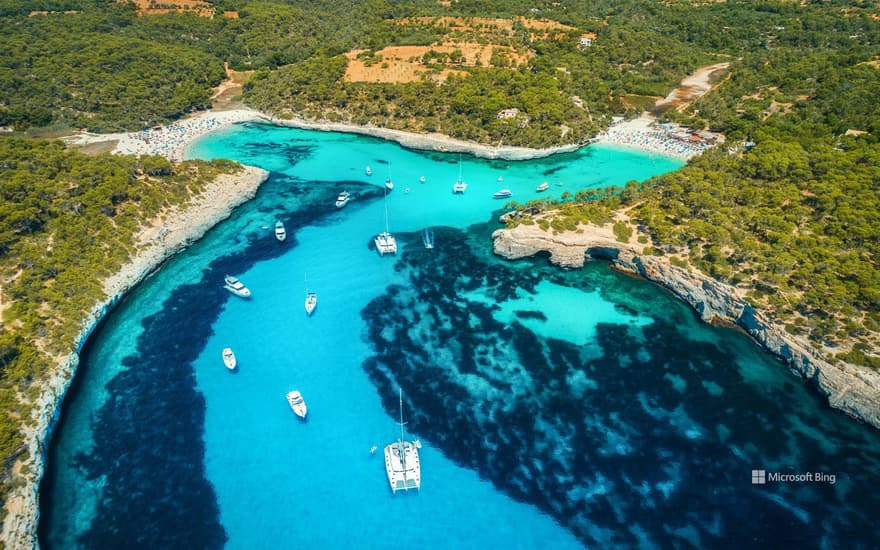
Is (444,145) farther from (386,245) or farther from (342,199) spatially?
(386,245)

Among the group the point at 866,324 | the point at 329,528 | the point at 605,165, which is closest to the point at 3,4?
the point at 605,165

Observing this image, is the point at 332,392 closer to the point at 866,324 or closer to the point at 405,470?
the point at 405,470

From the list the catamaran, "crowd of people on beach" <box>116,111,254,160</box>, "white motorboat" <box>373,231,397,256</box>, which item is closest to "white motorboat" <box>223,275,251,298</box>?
"white motorboat" <box>373,231,397,256</box>

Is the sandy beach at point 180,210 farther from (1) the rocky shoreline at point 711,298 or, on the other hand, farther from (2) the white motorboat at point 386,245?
(1) the rocky shoreline at point 711,298

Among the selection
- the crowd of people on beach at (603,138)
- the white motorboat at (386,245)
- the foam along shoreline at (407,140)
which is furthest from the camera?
the crowd of people on beach at (603,138)

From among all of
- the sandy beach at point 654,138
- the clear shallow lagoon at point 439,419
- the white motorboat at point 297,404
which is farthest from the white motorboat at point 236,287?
the sandy beach at point 654,138
